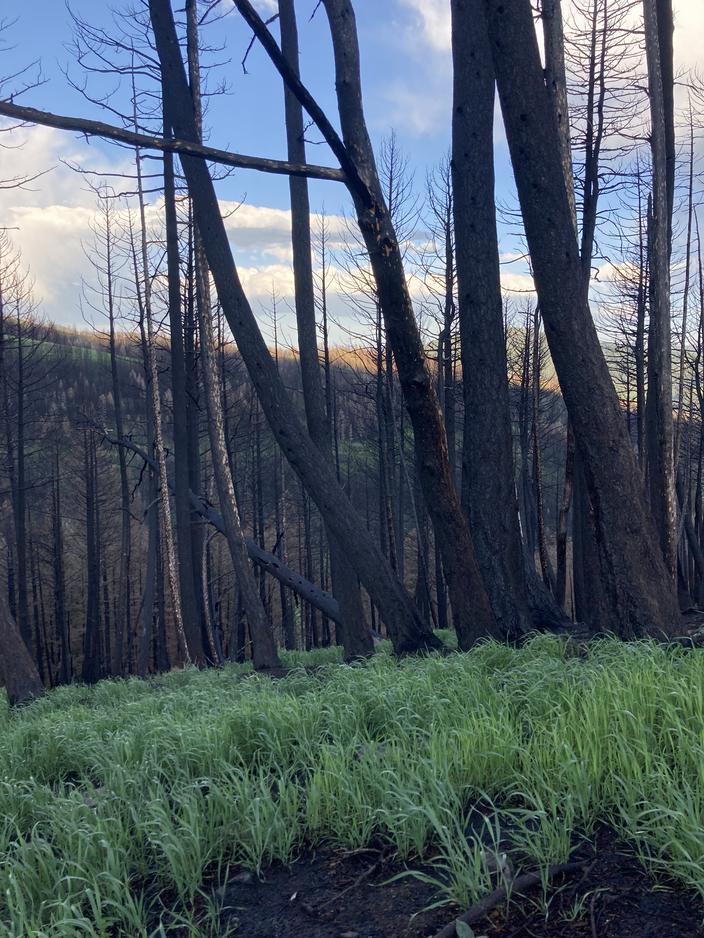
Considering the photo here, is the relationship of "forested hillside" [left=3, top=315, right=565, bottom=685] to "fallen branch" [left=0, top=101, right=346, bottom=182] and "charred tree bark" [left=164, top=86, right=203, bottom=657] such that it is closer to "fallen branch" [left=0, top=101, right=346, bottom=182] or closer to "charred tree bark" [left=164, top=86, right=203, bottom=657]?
"charred tree bark" [left=164, top=86, right=203, bottom=657]

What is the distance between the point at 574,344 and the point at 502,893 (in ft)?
13.6

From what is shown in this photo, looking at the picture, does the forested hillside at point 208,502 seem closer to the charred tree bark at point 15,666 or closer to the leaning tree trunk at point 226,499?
the leaning tree trunk at point 226,499

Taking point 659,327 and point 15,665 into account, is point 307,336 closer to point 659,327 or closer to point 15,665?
point 659,327

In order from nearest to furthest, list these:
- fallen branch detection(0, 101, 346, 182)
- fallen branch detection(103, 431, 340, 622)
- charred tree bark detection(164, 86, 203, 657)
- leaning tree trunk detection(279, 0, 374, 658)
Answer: fallen branch detection(0, 101, 346, 182)
leaning tree trunk detection(279, 0, 374, 658)
fallen branch detection(103, 431, 340, 622)
charred tree bark detection(164, 86, 203, 657)

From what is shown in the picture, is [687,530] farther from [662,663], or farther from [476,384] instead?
[662,663]

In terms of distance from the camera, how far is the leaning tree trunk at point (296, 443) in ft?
25.7

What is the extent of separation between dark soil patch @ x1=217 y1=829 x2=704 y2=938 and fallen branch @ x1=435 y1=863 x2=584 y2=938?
0.11 ft

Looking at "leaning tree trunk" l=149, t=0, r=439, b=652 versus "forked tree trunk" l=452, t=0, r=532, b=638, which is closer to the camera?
"forked tree trunk" l=452, t=0, r=532, b=638

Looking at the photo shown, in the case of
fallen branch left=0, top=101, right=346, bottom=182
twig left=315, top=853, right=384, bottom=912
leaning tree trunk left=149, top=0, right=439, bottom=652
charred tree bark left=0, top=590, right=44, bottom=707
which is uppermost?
fallen branch left=0, top=101, right=346, bottom=182

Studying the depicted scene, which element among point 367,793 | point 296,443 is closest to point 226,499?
point 296,443

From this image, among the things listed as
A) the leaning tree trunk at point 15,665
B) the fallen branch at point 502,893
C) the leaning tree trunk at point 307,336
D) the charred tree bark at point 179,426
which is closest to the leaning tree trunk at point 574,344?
the fallen branch at point 502,893

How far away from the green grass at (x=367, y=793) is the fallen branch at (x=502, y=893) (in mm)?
46

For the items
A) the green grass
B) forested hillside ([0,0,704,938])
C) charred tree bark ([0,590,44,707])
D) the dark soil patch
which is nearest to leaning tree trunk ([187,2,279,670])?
forested hillside ([0,0,704,938])

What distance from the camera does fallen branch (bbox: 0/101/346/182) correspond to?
212 inches
